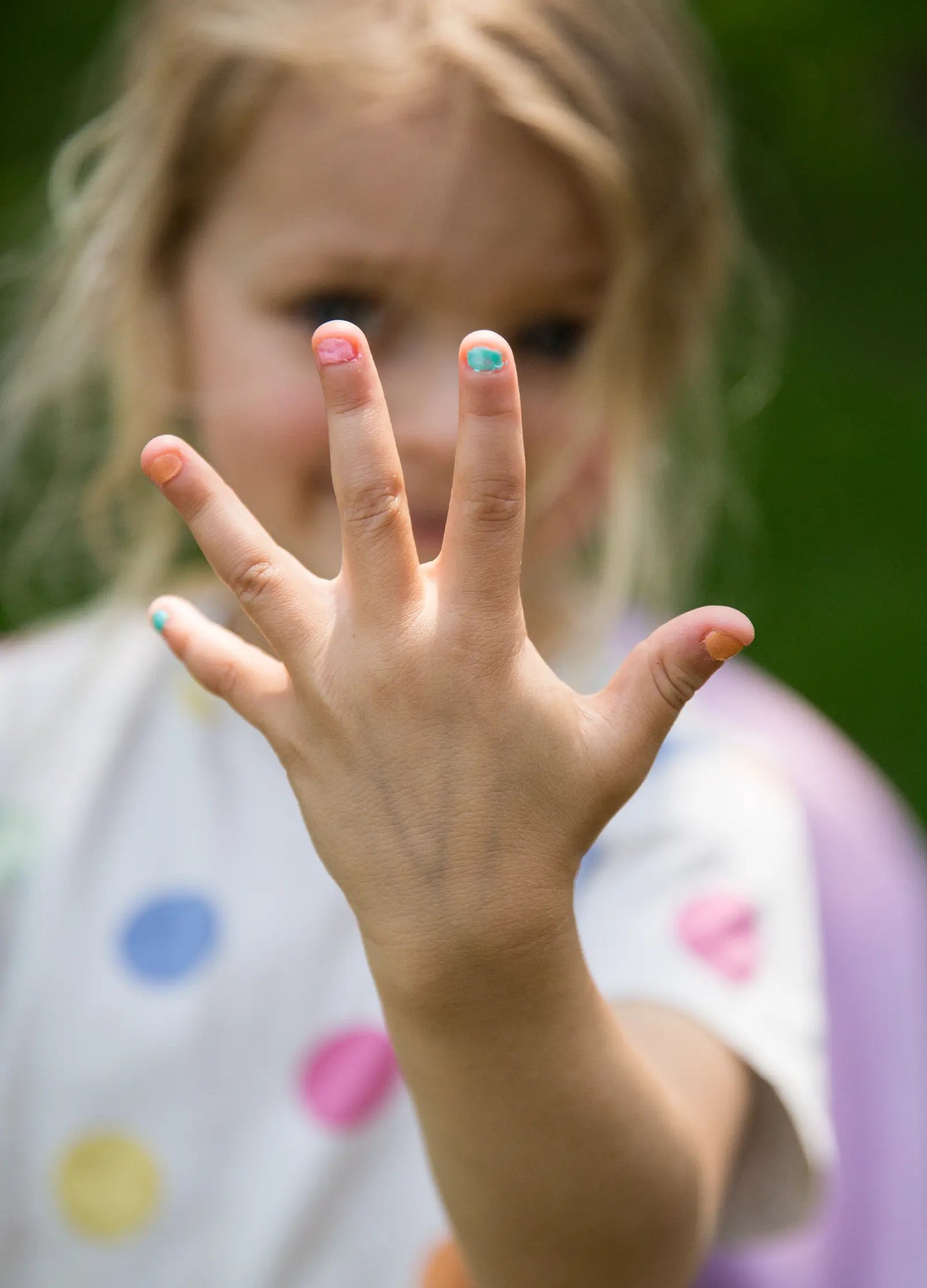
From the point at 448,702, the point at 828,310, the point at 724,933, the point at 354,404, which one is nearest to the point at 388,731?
the point at 448,702

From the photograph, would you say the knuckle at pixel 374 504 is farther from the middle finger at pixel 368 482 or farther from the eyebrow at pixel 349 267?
the eyebrow at pixel 349 267

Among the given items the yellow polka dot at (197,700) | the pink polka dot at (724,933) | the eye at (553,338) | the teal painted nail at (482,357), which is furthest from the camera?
the yellow polka dot at (197,700)

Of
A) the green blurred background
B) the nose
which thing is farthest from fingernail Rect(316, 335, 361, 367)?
the green blurred background

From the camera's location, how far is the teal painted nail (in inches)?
21.0

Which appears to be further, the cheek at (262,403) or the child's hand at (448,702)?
the cheek at (262,403)

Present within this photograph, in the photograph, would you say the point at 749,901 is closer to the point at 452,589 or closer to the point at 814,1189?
the point at 814,1189

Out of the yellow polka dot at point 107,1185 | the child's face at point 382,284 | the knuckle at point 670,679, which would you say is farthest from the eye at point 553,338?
A: the yellow polka dot at point 107,1185

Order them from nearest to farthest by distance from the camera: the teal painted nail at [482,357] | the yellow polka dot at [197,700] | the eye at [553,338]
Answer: the teal painted nail at [482,357]
the eye at [553,338]
the yellow polka dot at [197,700]

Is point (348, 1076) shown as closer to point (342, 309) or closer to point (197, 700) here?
point (197, 700)

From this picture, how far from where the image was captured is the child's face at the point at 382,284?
93cm

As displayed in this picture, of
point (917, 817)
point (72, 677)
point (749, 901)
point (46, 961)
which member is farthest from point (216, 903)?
→ point (917, 817)

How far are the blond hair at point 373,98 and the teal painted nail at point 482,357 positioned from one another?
462 mm

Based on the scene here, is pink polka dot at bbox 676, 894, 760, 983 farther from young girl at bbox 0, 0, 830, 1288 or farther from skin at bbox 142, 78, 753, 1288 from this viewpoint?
skin at bbox 142, 78, 753, 1288

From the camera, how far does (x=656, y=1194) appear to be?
66 centimetres
